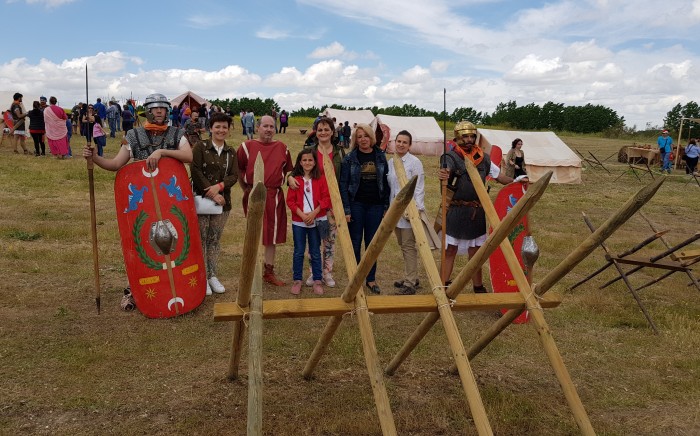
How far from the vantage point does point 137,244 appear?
492 cm

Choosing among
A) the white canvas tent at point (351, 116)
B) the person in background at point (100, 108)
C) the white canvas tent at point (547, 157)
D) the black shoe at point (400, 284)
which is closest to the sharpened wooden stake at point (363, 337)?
the black shoe at point (400, 284)

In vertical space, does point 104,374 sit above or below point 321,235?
below

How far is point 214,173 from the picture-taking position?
5570 mm

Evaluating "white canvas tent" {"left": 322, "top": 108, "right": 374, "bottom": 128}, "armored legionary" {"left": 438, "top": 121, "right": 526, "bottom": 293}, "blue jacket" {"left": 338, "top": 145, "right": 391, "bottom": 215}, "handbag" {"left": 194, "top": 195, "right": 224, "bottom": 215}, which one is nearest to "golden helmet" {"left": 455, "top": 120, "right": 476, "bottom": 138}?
"armored legionary" {"left": 438, "top": 121, "right": 526, "bottom": 293}

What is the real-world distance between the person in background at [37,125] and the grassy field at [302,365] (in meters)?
10.1

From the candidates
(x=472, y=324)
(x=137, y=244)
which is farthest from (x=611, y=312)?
(x=137, y=244)

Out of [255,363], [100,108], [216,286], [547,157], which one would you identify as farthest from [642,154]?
[255,363]

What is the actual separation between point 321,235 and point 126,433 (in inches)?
121

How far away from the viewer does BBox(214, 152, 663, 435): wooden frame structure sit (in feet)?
8.15

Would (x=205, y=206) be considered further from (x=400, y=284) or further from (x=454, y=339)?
(x=454, y=339)

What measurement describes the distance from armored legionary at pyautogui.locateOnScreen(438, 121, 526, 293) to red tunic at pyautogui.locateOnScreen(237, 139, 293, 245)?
1757 millimetres

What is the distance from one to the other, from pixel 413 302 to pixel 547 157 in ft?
55.7

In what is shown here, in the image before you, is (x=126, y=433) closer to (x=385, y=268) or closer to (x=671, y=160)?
(x=385, y=268)

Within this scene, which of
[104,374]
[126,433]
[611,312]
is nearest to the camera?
[126,433]
